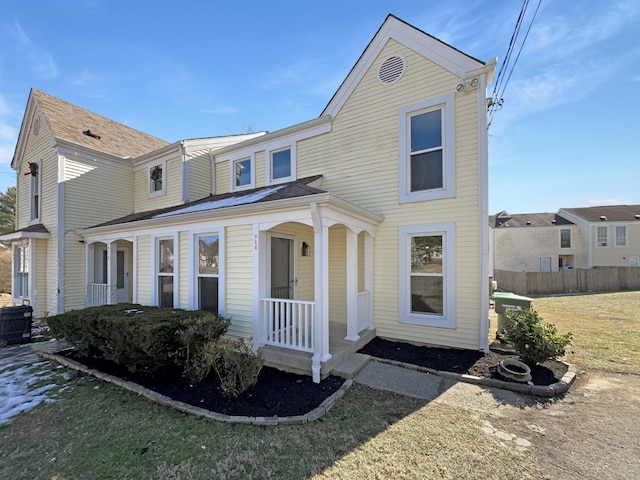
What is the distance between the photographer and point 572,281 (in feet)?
56.3

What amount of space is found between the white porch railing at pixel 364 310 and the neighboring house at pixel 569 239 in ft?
75.5

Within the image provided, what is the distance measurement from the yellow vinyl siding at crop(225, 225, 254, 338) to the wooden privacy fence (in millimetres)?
17363

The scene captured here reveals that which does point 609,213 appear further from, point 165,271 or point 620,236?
point 165,271

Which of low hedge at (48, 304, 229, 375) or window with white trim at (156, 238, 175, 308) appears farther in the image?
window with white trim at (156, 238, 175, 308)

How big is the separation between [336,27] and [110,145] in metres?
9.64

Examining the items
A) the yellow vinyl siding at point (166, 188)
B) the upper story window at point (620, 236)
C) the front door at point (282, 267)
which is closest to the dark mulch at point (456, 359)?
the front door at point (282, 267)

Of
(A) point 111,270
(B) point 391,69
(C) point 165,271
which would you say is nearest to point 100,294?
(A) point 111,270

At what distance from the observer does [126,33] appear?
8305 millimetres

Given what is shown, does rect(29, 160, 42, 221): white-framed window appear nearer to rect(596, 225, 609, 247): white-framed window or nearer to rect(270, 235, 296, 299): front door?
rect(270, 235, 296, 299): front door

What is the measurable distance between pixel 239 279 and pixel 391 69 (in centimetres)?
630

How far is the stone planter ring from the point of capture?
184 inches

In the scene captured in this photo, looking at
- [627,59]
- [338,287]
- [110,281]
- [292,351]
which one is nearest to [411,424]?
[292,351]

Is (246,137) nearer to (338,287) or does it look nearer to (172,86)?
(172,86)

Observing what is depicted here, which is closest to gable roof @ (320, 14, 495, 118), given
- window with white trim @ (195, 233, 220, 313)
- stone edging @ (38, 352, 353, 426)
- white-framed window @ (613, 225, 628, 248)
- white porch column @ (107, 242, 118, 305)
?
window with white trim @ (195, 233, 220, 313)
